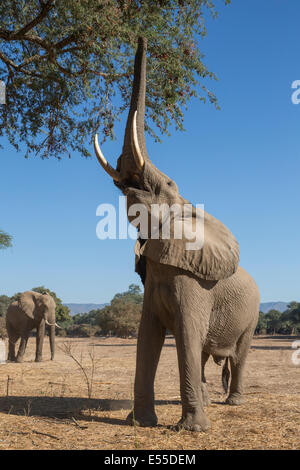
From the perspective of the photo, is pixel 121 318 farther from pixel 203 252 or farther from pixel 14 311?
pixel 203 252

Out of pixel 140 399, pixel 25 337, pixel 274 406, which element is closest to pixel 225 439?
pixel 140 399

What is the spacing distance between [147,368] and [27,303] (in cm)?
1140

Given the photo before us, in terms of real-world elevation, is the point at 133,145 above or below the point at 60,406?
above

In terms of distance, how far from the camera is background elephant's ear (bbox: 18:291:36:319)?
15648 millimetres

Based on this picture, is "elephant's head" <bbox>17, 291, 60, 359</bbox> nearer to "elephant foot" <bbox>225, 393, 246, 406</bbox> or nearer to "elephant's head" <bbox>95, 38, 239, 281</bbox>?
"elephant foot" <bbox>225, 393, 246, 406</bbox>

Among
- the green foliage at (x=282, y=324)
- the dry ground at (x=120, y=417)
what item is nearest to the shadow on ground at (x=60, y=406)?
the dry ground at (x=120, y=417)

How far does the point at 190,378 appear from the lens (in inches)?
191

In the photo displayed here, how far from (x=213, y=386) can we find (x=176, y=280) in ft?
16.0

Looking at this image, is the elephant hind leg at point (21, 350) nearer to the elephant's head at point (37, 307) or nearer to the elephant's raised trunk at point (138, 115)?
the elephant's head at point (37, 307)

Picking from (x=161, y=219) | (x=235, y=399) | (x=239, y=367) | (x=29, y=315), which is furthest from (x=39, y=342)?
(x=161, y=219)

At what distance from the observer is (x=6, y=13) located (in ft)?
26.7

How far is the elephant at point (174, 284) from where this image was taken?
16.1ft

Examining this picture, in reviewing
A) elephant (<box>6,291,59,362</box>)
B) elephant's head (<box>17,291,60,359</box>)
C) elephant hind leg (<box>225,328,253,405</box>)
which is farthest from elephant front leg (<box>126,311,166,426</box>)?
elephant's head (<box>17,291,60,359</box>)

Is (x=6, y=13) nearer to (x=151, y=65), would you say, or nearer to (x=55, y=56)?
(x=55, y=56)
